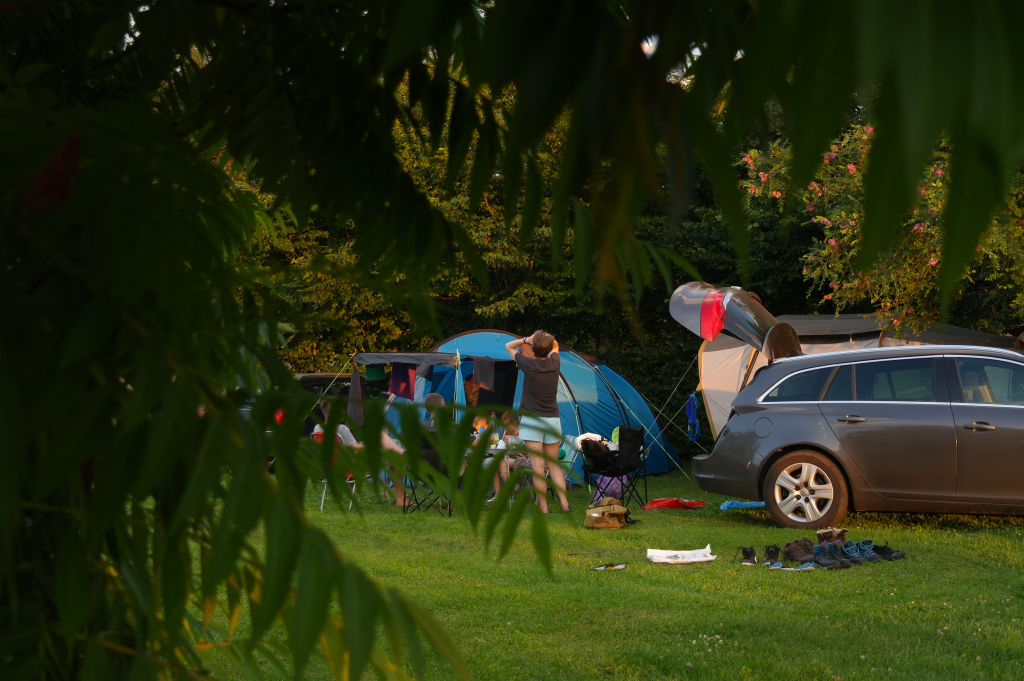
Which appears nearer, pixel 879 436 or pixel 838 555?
pixel 838 555

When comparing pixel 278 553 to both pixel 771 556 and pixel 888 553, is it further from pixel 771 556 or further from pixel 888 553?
pixel 888 553

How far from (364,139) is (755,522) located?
692cm

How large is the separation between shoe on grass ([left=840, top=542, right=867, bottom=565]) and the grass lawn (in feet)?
0.87

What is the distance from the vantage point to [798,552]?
576 centimetres

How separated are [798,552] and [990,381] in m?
2.48

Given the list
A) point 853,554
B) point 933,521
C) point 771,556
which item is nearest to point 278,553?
point 771,556

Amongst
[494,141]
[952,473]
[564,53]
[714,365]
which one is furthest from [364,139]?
[714,365]

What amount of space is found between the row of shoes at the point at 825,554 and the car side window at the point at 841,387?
1559mm

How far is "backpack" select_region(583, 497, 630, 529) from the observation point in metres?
7.29

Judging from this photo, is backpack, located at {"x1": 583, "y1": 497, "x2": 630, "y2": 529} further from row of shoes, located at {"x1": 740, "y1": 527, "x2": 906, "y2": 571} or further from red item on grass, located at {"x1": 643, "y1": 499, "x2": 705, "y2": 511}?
row of shoes, located at {"x1": 740, "y1": 527, "x2": 906, "y2": 571}

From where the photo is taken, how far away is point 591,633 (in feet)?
13.7

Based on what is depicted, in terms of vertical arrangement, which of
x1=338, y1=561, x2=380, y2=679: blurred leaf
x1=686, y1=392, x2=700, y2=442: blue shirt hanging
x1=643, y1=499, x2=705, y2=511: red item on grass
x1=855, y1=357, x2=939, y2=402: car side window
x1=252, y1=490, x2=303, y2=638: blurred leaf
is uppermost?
x1=855, y1=357, x2=939, y2=402: car side window

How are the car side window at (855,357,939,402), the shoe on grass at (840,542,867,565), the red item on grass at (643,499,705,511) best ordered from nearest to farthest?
the shoe on grass at (840,542,867,565) < the car side window at (855,357,939,402) < the red item on grass at (643,499,705,511)

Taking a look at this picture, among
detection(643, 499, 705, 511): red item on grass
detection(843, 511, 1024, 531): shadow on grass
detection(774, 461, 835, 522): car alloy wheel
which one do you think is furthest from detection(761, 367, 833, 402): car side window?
detection(643, 499, 705, 511): red item on grass
